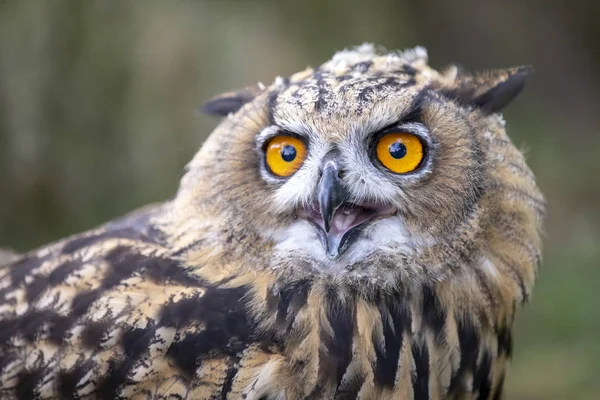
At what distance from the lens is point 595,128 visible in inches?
215

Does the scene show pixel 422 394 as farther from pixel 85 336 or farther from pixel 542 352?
pixel 542 352

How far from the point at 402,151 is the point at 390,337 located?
40cm

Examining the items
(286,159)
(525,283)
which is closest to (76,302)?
(286,159)

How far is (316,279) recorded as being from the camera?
4.42 feet

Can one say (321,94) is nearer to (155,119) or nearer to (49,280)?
(49,280)

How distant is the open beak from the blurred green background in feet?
6.81

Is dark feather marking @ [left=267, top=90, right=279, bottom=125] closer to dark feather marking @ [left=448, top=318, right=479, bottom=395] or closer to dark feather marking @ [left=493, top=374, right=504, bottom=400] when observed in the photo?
dark feather marking @ [left=448, top=318, right=479, bottom=395]

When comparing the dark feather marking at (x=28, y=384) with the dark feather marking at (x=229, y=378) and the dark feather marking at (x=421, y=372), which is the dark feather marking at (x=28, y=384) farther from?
the dark feather marking at (x=421, y=372)

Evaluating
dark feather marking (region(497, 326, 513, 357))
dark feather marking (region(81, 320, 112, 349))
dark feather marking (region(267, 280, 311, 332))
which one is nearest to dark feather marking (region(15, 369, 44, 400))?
dark feather marking (region(81, 320, 112, 349))

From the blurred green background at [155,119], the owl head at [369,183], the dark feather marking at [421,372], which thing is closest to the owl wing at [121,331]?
the owl head at [369,183]

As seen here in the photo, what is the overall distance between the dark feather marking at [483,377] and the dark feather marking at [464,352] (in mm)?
34

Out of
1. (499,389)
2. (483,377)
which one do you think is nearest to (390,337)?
(483,377)

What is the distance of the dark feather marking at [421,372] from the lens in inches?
53.4

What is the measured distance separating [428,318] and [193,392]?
532 millimetres
